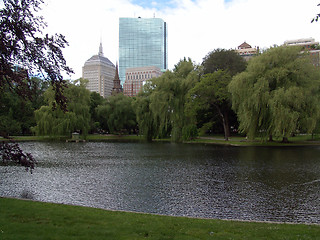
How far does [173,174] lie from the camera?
15.4 metres

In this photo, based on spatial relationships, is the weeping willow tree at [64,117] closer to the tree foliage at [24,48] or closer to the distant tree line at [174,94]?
the distant tree line at [174,94]

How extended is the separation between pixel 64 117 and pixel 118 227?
43.0 m

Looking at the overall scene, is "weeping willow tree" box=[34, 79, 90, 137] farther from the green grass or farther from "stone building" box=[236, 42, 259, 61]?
"stone building" box=[236, 42, 259, 61]

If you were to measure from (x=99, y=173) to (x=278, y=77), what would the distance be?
23870 mm

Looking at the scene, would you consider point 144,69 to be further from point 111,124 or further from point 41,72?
point 41,72

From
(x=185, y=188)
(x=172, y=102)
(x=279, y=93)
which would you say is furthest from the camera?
(x=172, y=102)

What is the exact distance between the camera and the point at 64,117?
46562mm

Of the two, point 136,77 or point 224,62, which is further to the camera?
point 136,77

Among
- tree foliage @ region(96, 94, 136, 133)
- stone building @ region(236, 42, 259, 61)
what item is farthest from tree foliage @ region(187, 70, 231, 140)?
stone building @ region(236, 42, 259, 61)

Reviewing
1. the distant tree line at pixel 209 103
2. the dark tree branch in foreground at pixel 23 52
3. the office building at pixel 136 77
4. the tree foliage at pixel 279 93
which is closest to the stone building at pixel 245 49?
the office building at pixel 136 77

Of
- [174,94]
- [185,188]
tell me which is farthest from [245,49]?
[185,188]

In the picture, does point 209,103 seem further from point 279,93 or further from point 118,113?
point 118,113

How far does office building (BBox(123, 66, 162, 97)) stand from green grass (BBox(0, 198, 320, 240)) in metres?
167

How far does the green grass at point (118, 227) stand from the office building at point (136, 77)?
167 m
